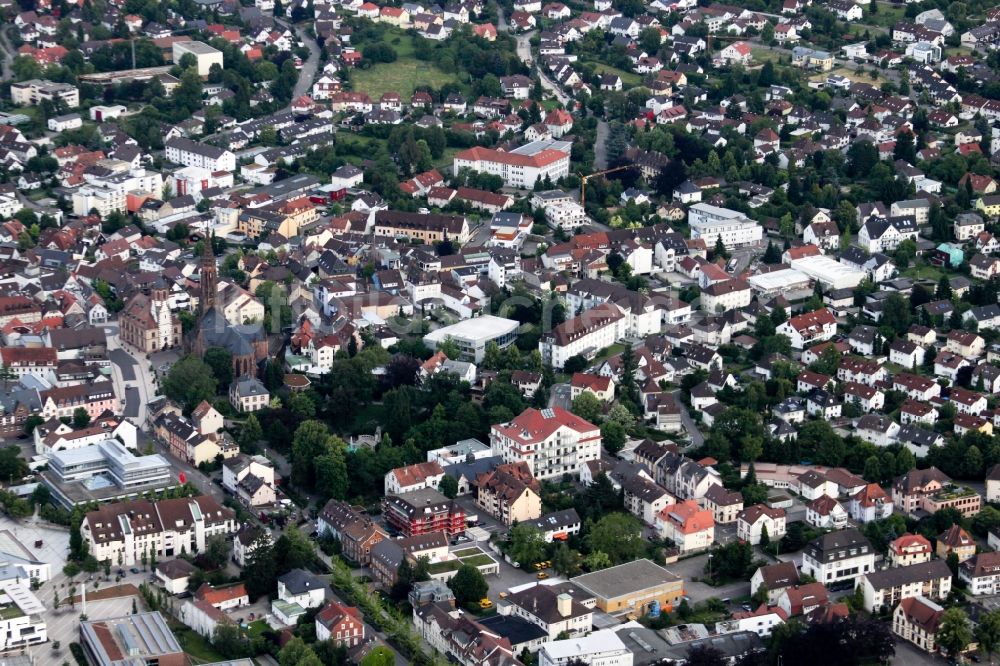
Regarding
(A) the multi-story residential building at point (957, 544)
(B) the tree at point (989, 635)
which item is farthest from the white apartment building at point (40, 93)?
(B) the tree at point (989, 635)

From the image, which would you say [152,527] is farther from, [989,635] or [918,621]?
[989,635]

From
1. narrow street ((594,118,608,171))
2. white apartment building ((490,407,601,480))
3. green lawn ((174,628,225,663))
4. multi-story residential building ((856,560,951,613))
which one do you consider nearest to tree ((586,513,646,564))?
white apartment building ((490,407,601,480))

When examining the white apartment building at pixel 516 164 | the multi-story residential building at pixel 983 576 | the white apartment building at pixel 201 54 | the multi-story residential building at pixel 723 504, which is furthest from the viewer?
the white apartment building at pixel 201 54

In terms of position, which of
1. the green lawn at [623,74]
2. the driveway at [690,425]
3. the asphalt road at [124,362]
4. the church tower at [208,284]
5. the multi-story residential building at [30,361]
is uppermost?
the church tower at [208,284]

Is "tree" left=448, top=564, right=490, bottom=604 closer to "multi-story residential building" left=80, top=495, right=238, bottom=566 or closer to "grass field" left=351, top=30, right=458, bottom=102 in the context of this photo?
"multi-story residential building" left=80, top=495, right=238, bottom=566

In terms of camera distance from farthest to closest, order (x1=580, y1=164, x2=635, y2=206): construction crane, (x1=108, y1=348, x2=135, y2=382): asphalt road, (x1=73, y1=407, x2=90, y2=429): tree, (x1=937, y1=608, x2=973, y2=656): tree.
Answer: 1. (x1=580, y1=164, x2=635, y2=206): construction crane
2. (x1=108, y1=348, x2=135, y2=382): asphalt road
3. (x1=73, y1=407, x2=90, y2=429): tree
4. (x1=937, y1=608, x2=973, y2=656): tree

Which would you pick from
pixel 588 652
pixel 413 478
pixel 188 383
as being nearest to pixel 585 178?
pixel 188 383

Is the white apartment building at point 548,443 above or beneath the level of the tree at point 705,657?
beneath

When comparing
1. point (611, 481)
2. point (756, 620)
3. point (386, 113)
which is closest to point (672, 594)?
point (756, 620)

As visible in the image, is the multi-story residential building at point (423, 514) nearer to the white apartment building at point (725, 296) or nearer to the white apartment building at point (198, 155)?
the white apartment building at point (725, 296)
